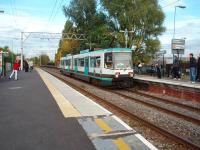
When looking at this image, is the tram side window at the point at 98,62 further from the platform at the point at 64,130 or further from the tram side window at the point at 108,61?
the platform at the point at 64,130

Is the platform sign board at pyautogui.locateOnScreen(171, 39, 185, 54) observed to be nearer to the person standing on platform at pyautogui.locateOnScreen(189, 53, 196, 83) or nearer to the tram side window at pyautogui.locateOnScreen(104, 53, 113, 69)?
the tram side window at pyautogui.locateOnScreen(104, 53, 113, 69)

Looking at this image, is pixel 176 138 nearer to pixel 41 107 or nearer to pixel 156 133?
pixel 156 133

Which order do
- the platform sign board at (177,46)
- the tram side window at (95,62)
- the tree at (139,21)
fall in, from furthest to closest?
the tree at (139,21)
the platform sign board at (177,46)
the tram side window at (95,62)

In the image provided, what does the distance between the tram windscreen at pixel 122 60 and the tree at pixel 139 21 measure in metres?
31.3

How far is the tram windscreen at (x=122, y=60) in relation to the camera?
25.4 metres

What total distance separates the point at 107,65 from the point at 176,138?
16.9 metres

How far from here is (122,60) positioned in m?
25.7

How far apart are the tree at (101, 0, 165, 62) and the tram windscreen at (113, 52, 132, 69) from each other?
1231 inches

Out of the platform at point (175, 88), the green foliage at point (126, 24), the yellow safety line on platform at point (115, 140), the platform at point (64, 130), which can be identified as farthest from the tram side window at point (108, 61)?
the green foliage at point (126, 24)

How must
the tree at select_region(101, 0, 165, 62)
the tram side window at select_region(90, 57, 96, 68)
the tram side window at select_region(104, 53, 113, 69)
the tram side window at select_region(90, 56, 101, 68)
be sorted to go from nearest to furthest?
the tram side window at select_region(104, 53, 113, 69), the tram side window at select_region(90, 56, 101, 68), the tram side window at select_region(90, 57, 96, 68), the tree at select_region(101, 0, 165, 62)

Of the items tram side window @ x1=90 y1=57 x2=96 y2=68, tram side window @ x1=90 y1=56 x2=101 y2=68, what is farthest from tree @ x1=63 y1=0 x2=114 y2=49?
tram side window @ x1=90 y1=56 x2=101 y2=68

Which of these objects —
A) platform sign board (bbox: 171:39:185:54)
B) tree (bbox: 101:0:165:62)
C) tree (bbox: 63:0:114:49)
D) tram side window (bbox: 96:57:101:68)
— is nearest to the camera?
tram side window (bbox: 96:57:101:68)

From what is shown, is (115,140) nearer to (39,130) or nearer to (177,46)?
(39,130)

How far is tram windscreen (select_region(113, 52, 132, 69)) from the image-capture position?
25.4 m
